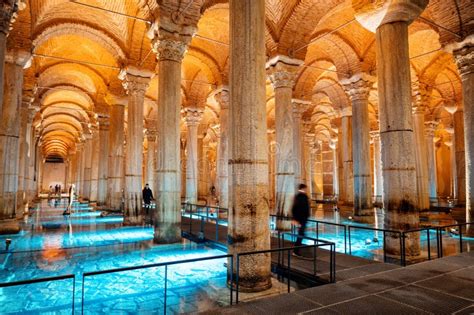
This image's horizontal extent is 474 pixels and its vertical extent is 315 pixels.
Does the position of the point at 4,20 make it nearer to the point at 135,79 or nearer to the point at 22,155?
the point at 135,79

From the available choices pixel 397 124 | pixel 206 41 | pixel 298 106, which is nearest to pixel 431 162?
pixel 298 106

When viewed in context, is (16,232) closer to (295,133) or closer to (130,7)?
(130,7)

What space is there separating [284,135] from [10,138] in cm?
924

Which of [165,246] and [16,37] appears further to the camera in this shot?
[16,37]

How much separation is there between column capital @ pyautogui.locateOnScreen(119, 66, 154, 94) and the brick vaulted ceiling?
297 millimetres

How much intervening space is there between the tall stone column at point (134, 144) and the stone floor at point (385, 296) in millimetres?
8706

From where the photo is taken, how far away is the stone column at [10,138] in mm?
10086

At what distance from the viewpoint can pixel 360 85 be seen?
13.5 m

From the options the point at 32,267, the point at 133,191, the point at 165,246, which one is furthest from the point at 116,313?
the point at 133,191

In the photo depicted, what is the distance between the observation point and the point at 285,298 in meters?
3.95

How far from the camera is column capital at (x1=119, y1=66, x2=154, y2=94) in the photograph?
11.9 meters

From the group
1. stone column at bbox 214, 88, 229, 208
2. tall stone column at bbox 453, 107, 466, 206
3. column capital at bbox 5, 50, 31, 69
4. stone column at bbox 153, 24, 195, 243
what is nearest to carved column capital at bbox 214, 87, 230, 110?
stone column at bbox 214, 88, 229, 208

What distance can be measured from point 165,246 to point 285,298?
4979 millimetres

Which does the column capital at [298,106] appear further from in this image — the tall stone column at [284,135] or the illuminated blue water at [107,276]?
the illuminated blue water at [107,276]
